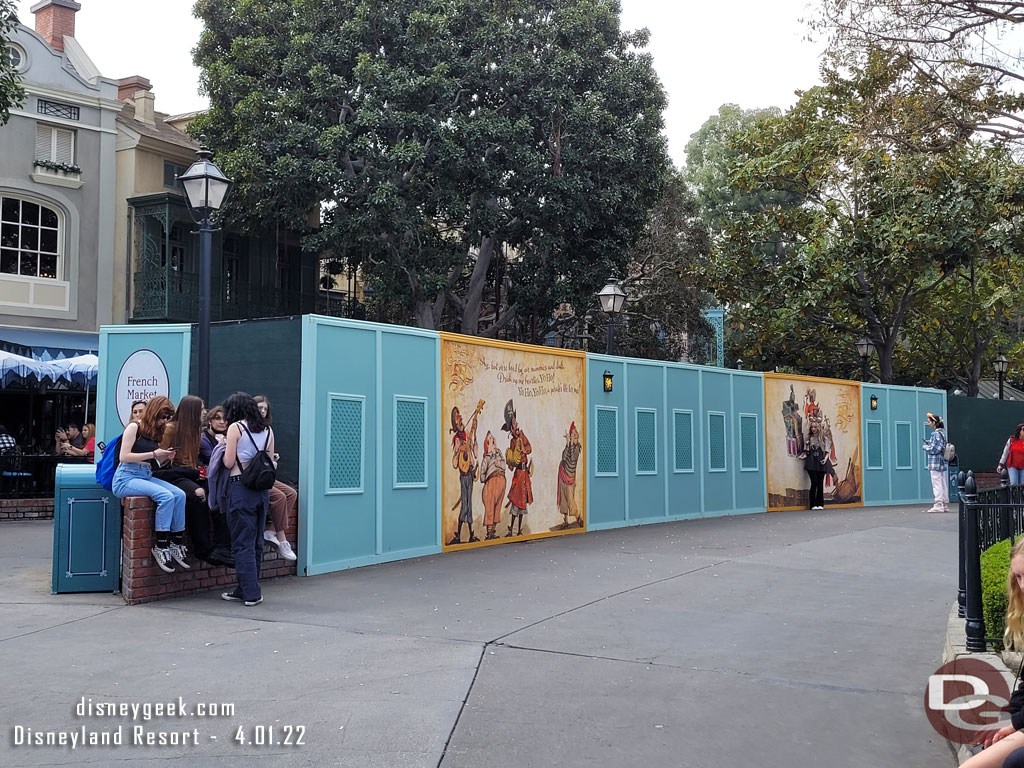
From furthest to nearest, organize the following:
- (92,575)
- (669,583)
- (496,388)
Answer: (496,388) < (669,583) < (92,575)

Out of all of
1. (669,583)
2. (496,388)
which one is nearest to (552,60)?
(496,388)

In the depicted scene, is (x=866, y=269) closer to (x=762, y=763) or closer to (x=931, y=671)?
(x=931, y=671)

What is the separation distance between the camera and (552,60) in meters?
24.6

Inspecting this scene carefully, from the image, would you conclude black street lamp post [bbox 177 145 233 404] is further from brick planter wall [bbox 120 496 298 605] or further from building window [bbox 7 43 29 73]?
building window [bbox 7 43 29 73]

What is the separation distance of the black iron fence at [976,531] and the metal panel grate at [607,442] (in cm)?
757

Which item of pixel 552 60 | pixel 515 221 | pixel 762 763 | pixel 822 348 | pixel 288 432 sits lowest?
pixel 762 763

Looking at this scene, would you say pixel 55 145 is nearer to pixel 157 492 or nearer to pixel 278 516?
pixel 278 516

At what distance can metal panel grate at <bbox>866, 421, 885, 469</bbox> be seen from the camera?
23656 mm

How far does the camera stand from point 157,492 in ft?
29.0

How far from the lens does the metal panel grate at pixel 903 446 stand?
979 inches

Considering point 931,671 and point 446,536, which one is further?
point 446,536

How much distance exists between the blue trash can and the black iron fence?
23.7 ft

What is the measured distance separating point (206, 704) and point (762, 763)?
3.10m

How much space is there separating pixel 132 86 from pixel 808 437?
23.9 meters
